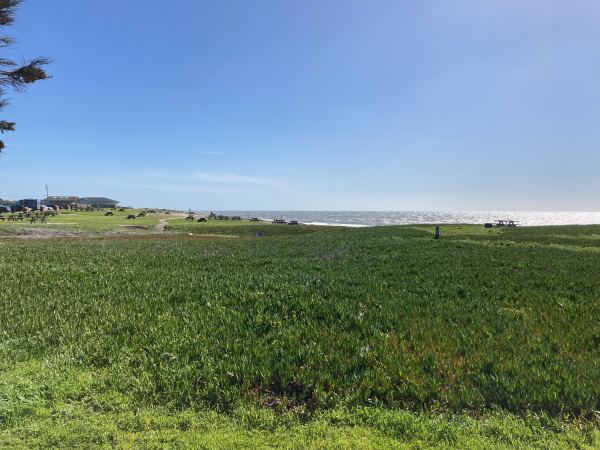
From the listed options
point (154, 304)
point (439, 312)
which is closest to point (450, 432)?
point (439, 312)

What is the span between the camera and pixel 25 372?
7.15 meters

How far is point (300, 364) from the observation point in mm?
7445

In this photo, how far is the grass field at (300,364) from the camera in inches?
210

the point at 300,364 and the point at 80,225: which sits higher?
the point at 80,225

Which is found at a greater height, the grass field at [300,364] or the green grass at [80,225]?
the green grass at [80,225]

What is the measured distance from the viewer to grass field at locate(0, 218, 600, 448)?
5.34 m

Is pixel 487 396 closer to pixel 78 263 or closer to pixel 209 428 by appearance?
pixel 209 428

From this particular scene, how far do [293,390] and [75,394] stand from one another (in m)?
3.96

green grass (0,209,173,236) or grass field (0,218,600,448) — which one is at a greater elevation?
green grass (0,209,173,236)

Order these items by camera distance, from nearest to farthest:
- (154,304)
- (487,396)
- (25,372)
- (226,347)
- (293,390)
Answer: (487,396) < (293,390) < (25,372) < (226,347) < (154,304)

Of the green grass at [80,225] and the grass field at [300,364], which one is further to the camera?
the green grass at [80,225]

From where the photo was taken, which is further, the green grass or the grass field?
the green grass

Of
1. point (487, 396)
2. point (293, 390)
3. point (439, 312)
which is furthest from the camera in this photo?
point (439, 312)

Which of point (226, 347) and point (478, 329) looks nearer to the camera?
point (226, 347)
